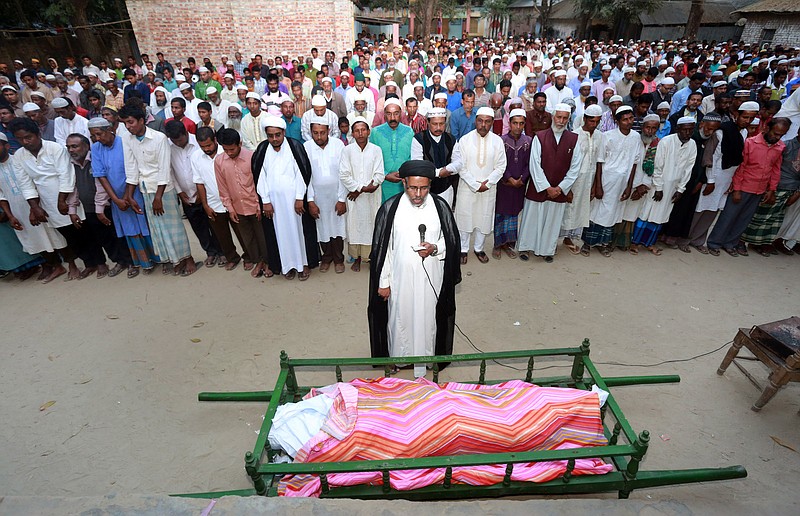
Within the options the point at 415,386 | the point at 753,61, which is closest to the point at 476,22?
the point at 753,61

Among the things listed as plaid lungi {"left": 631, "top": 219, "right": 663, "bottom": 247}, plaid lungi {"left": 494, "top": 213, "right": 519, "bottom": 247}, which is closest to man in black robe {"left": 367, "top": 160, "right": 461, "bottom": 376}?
plaid lungi {"left": 494, "top": 213, "right": 519, "bottom": 247}

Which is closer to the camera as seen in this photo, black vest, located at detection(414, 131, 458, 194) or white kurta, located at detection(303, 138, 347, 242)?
white kurta, located at detection(303, 138, 347, 242)

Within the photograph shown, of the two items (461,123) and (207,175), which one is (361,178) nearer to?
(207,175)

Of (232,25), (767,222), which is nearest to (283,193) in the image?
(767,222)

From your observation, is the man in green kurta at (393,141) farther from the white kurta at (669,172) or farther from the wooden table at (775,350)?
the wooden table at (775,350)

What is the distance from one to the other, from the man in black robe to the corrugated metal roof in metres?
28.2

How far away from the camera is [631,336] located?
14.3ft

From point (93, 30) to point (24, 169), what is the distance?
17162 millimetres

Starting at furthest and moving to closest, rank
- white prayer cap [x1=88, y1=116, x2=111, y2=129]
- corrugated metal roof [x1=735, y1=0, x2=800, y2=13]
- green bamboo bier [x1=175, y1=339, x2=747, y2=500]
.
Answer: corrugated metal roof [x1=735, y1=0, x2=800, y2=13] < white prayer cap [x1=88, y1=116, x2=111, y2=129] < green bamboo bier [x1=175, y1=339, x2=747, y2=500]

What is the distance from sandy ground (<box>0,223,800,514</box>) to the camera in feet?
9.96

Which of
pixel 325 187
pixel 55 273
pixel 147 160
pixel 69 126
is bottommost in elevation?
pixel 55 273

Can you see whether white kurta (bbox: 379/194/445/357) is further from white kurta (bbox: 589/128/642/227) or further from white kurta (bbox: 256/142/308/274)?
white kurta (bbox: 589/128/642/227)

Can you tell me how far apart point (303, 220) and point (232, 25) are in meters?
13.2

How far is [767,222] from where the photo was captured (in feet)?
18.9
